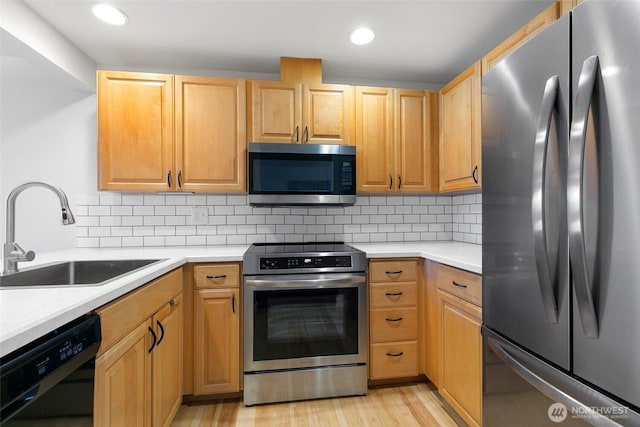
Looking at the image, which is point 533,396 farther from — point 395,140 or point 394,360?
point 395,140

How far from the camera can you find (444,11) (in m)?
1.75

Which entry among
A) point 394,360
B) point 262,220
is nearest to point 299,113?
point 262,220

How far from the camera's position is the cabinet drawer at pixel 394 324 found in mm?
2019

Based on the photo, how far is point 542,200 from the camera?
91 cm

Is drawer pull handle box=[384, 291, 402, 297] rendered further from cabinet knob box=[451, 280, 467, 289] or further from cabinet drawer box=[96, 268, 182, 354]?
cabinet drawer box=[96, 268, 182, 354]

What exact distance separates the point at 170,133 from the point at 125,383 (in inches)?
60.2

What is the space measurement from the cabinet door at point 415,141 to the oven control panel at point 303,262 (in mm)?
793

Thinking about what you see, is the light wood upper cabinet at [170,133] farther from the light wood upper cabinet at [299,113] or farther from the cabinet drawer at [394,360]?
the cabinet drawer at [394,360]

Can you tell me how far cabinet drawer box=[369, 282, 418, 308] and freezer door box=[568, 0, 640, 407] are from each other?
1.21 metres

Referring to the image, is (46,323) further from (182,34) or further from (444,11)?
(444,11)

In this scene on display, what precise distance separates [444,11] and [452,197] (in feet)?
4.91

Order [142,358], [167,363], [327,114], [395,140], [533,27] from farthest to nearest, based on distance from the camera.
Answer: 1. [395,140]
2. [327,114]
3. [167,363]
4. [533,27]
5. [142,358]

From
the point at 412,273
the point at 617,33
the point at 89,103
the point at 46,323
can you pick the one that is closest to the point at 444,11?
the point at 617,33

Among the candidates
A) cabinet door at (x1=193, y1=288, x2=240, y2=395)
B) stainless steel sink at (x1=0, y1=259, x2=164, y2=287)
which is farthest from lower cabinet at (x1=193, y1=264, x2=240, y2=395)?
stainless steel sink at (x1=0, y1=259, x2=164, y2=287)
